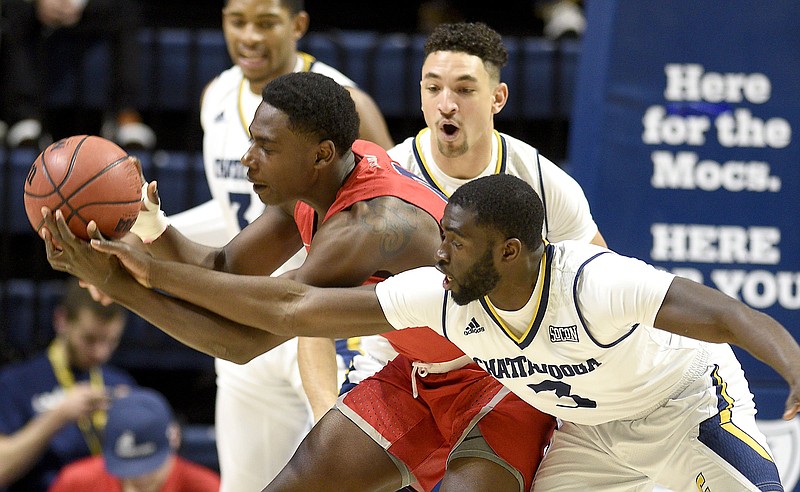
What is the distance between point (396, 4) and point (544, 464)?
5.65 meters

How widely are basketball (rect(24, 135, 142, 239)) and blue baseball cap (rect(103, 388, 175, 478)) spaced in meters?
2.28

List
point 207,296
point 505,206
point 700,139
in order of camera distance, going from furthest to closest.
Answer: point 700,139 < point 207,296 < point 505,206

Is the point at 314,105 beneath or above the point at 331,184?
above

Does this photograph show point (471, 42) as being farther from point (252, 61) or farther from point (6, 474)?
point (6, 474)

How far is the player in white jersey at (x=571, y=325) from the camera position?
371cm

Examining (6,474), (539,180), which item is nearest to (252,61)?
(539,180)

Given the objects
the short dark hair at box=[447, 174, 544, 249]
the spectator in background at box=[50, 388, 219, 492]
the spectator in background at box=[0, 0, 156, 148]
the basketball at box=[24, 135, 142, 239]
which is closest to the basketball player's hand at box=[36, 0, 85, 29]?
the spectator in background at box=[0, 0, 156, 148]

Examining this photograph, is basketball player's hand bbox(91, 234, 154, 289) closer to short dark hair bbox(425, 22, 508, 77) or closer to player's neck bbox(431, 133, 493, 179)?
player's neck bbox(431, 133, 493, 179)

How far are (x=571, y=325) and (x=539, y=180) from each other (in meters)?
1.15

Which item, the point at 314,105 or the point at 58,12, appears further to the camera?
the point at 58,12

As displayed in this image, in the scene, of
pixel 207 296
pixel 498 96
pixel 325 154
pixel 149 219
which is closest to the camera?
pixel 207 296

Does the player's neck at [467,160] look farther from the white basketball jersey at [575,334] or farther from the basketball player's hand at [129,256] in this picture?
the basketball player's hand at [129,256]

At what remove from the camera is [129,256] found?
3934mm

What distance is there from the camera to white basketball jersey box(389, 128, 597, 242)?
4.83 metres
